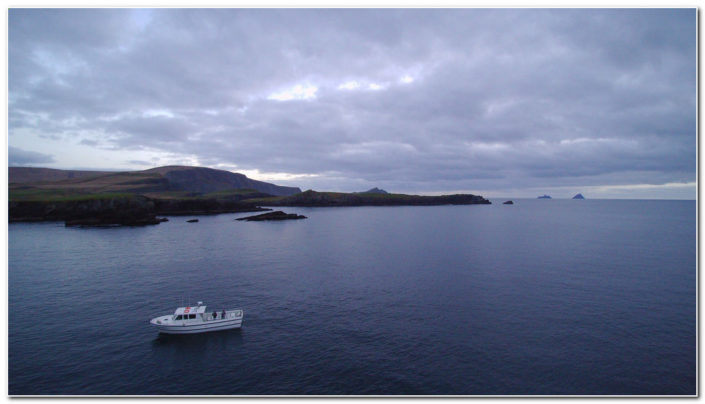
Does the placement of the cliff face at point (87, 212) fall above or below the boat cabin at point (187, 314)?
above

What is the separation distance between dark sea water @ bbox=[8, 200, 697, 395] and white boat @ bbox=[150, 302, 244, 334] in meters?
0.85

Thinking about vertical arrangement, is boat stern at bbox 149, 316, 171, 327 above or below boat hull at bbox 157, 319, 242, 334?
above

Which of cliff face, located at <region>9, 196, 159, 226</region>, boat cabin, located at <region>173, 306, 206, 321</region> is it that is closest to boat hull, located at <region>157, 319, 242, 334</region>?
boat cabin, located at <region>173, 306, 206, 321</region>

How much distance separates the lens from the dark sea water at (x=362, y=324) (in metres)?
25.8

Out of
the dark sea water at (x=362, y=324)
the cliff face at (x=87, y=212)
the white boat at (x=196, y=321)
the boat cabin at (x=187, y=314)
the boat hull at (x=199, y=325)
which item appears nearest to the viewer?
the dark sea water at (x=362, y=324)

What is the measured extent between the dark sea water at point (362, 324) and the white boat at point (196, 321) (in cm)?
85

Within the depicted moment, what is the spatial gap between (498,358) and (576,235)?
294 feet

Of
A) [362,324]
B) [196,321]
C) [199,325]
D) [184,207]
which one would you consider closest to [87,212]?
[184,207]

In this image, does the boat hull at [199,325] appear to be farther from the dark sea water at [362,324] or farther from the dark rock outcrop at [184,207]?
the dark rock outcrop at [184,207]

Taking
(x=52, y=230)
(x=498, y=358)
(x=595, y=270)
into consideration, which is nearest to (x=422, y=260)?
(x=595, y=270)

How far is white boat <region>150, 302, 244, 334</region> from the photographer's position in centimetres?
3331

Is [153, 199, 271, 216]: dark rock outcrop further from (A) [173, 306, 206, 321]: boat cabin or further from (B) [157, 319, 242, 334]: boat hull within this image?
(B) [157, 319, 242, 334]: boat hull

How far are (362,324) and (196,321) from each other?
16.5 metres

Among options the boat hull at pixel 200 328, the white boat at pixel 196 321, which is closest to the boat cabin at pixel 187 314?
the white boat at pixel 196 321
